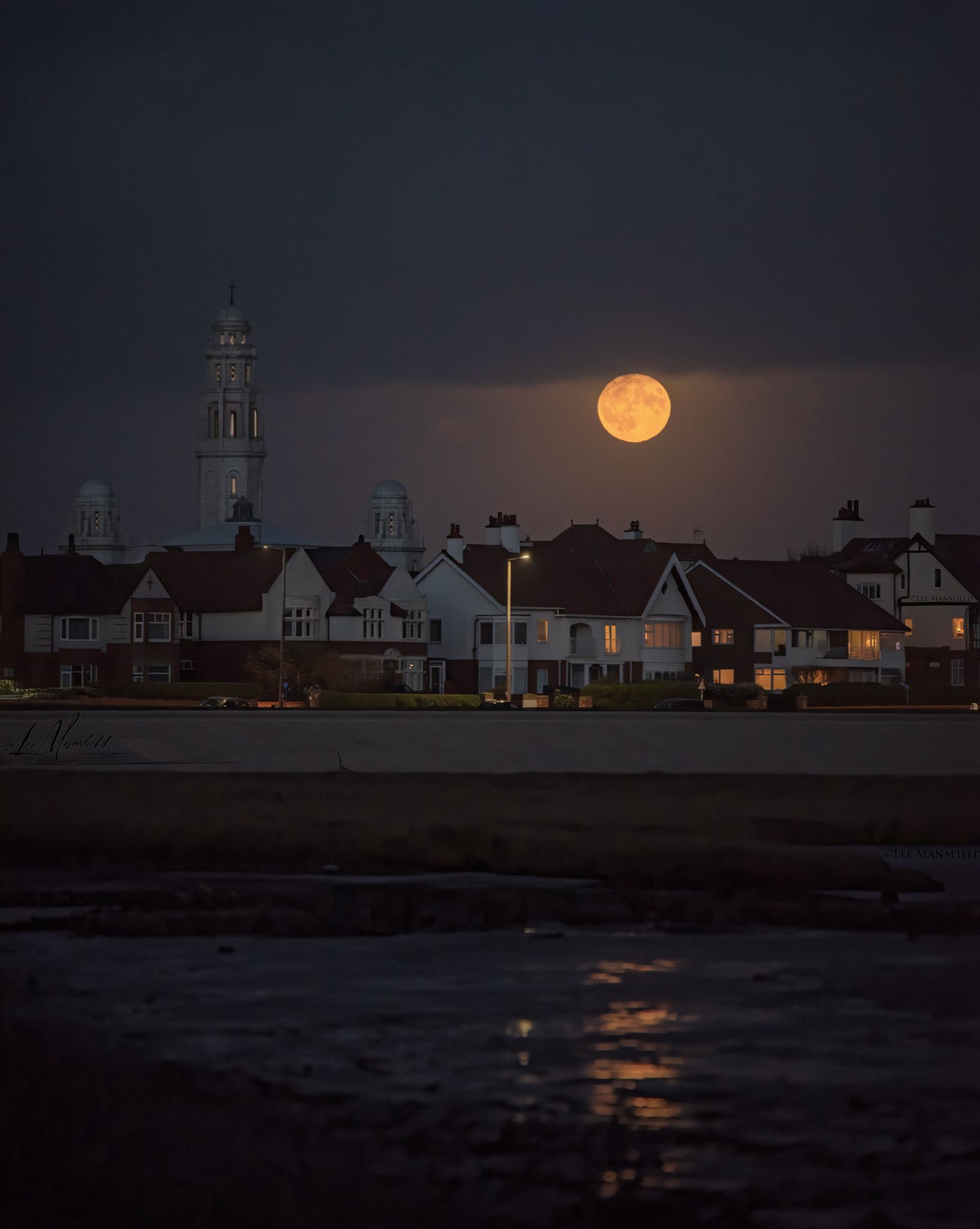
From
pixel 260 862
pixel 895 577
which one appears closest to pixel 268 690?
pixel 895 577

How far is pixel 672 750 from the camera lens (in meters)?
52.2

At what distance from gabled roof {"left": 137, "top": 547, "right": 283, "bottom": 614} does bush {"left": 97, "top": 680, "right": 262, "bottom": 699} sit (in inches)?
642

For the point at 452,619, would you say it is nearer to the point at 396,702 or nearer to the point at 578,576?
the point at 578,576

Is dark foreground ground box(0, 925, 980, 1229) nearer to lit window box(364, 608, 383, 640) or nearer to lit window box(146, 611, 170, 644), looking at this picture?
lit window box(364, 608, 383, 640)

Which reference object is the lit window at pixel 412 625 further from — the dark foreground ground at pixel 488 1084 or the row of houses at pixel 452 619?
the dark foreground ground at pixel 488 1084

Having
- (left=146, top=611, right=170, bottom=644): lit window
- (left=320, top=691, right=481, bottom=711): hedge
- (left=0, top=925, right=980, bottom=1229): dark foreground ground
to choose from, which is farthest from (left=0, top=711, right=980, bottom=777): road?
(left=146, top=611, right=170, bottom=644): lit window

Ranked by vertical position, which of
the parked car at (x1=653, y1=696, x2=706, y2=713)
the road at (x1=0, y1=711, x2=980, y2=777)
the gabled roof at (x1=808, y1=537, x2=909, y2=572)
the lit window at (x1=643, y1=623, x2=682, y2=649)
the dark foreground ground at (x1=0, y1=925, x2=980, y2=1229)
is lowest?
the dark foreground ground at (x1=0, y1=925, x2=980, y2=1229)

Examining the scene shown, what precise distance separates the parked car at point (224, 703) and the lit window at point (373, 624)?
20311mm

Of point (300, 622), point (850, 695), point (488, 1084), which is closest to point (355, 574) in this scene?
point (300, 622)

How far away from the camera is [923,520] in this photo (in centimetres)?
11906

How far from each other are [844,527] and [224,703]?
63554 millimetres

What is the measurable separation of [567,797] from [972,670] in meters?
84.5

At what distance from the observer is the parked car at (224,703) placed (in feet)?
259

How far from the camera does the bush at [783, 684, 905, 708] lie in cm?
8669
